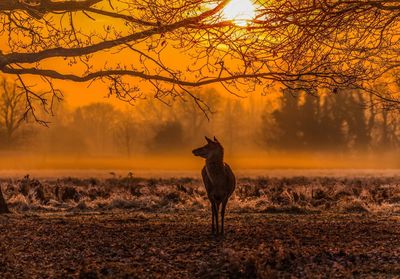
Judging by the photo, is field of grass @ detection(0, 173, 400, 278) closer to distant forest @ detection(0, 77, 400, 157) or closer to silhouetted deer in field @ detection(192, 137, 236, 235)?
silhouetted deer in field @ detection(192, 137, 236, 235)

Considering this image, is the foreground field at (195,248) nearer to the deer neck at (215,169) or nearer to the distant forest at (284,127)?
the deer neck at (215,169)

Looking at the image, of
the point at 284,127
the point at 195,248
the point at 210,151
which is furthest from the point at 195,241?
the point at 284,127

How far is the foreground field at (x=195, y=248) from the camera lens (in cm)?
Answer: 920

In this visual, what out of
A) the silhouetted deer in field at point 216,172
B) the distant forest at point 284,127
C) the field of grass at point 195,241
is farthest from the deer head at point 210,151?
the distant forest at point 284,127

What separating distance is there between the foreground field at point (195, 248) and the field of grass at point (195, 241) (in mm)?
16

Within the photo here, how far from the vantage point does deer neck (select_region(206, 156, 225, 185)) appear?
38.9 feet

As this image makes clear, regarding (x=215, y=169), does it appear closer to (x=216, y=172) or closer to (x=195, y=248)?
(x=216, y=172)

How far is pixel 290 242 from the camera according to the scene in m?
11.5

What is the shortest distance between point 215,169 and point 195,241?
1.36m

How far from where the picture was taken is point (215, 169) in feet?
39.0

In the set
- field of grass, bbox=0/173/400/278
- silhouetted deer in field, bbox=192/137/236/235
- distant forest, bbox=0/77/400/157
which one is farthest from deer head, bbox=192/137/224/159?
distant forest, bbox=0/77/400/157

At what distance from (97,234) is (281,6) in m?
Result: 5.60

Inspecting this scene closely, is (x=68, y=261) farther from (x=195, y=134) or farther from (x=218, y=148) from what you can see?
(x=195, y=134)

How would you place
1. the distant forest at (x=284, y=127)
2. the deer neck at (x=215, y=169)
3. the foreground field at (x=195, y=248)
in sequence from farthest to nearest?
the distant forest at (x=284, y=127), the deer neck at (x=215, y=169), the foreground field at (x=195, y=248)
